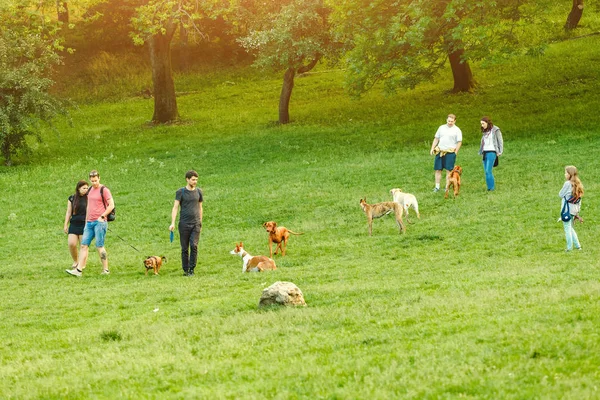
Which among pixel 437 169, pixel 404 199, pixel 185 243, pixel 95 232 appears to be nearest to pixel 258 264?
pixel 185 243

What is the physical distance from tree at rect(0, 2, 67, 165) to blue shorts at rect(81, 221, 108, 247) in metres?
17.7

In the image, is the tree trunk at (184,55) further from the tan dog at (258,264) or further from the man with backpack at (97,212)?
the tan dog at (258,264)

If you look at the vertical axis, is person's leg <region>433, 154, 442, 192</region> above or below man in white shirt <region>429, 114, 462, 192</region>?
below

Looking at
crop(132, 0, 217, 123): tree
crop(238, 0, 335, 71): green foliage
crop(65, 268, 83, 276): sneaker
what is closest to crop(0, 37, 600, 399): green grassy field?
crop(65, 268, 83, 276): sneaker

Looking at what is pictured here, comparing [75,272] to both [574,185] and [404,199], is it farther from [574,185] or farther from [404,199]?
[574,185]

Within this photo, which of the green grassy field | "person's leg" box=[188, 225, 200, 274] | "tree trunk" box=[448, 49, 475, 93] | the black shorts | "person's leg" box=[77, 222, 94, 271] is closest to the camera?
the green grassy field

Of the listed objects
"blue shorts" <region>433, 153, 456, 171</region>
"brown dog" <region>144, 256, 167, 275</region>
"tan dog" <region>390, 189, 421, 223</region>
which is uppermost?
A: "blue shorts" <region>433, 153, 456, 171</region>

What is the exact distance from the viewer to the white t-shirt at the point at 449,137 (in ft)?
74.4

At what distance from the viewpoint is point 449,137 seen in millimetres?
22734

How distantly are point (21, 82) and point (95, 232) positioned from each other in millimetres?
20056

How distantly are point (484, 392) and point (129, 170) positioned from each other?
27.5 meters

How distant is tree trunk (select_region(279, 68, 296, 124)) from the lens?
131ft

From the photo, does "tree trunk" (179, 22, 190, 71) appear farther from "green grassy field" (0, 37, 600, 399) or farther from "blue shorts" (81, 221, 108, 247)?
"blue shorts" (81, 221, 108, 247)

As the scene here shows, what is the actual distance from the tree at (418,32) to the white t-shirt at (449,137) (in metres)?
8.41
